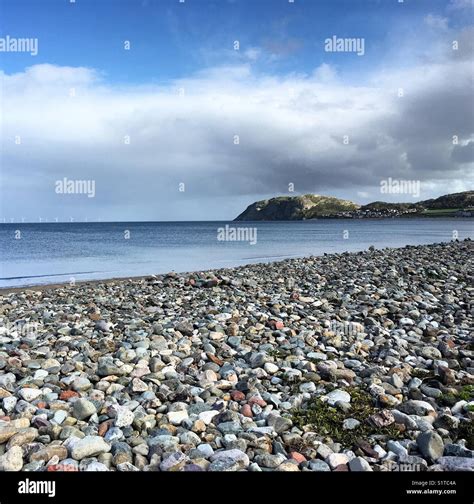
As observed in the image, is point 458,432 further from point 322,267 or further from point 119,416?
point 322,267

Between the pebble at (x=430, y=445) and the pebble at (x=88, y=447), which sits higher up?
the pebble at (x=88, y=447)

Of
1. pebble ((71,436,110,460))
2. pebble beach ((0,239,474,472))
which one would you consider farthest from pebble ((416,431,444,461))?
pebble ((71,436,110,460))

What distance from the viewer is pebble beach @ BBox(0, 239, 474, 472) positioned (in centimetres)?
412

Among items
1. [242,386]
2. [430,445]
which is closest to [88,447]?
[242,386]

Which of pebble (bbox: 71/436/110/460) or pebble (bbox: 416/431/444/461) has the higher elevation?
pebble (bbox: 71/436/110/460)

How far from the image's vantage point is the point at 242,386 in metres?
5.70

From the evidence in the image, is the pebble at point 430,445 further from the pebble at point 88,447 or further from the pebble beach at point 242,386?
the pebble at point 88,447

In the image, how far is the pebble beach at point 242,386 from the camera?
4.12 m

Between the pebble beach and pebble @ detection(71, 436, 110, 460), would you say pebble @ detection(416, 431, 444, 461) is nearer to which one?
the pebble beach

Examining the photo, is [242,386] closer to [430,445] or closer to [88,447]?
[88,447]

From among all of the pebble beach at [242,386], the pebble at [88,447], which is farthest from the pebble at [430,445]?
the pebble at [88,447]
